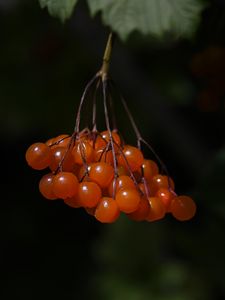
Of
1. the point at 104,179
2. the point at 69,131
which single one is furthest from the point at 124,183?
the point at 69,131

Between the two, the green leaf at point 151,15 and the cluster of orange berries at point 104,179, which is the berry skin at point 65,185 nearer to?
the cluster of orange berries at point 104,179

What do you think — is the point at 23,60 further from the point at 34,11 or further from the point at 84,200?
the point at 84,200

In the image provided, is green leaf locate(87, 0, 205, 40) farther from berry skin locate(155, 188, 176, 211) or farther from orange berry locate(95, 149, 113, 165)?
berry skin locate(155, 188, 176, 211)

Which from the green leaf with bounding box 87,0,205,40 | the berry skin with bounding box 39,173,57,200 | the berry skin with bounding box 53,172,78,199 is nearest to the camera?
the berry skin with bounding box 53,172,78,199

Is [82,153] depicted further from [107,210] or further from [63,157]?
[107,210]

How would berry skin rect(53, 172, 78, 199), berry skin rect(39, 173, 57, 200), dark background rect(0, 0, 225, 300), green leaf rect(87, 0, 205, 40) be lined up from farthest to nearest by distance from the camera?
dark background rect(0, 0, 225, 300) → green leaf rect(87, 0, 205, 40) → berry skin rect(39, 173, 57, 200) → berry skin rect(53, 172, 78, 199)

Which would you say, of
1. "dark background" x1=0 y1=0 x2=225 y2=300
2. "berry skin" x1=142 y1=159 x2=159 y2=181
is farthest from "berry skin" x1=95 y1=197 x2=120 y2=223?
"dark background" x1=0 y1=0 x2=225 y2=300

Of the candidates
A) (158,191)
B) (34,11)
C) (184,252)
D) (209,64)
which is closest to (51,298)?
(184,252)
